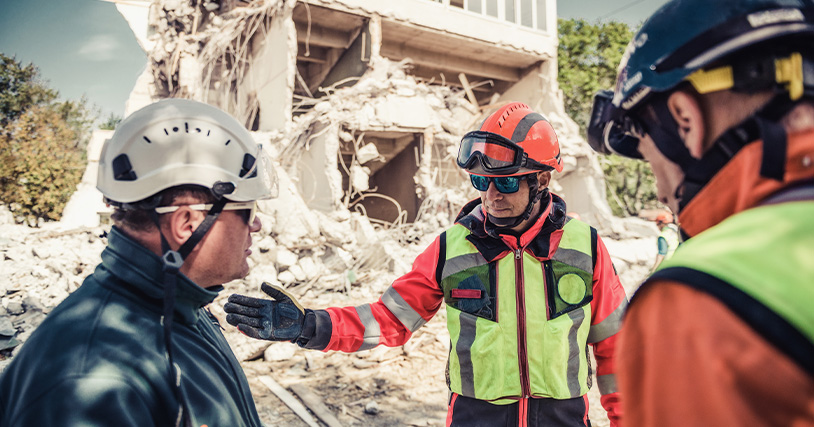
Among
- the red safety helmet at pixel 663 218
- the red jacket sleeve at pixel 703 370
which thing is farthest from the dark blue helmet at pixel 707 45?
the red safety helmet at pixel 663 218

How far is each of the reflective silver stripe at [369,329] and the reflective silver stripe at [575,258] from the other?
3.14 feet

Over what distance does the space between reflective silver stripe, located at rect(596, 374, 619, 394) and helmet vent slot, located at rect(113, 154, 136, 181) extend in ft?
7.07

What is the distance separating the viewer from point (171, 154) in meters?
1.46

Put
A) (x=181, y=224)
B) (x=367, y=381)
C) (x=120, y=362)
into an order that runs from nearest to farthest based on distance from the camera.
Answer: (x=120, y=362) → (x=181, y=224) → (x=367, y=381)

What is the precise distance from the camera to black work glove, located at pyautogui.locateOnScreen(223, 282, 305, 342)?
203 centimetres

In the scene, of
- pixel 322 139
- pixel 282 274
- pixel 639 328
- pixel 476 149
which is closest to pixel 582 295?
pixel 476 149

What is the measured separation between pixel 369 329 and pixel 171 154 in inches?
50.2

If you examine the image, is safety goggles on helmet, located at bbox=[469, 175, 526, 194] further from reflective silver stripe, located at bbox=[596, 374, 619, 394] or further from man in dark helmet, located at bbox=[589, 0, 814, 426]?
man in dark helmet, located at bbox=[589, 0, 814, 426]

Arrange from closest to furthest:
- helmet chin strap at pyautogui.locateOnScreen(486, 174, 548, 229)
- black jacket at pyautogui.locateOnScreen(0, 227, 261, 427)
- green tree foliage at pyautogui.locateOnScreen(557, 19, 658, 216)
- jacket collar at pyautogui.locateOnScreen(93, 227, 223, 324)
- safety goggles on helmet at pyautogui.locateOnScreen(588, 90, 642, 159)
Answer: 1. black jacket at pyautogui.locateOnScreen(0, 227, 261, 427)
2. safety goggles on helmet at pyautogui.locateOnScreen(588, 90, 642, 159)
3. jacket collar at pyautogui.locateOnScreen(93, 227, 223, 324)
4. helmet chin strap at pyautogui.locateOnScreen(486, 174, 548, 229)
5. green tree foliage at pyautogui.locateOnScreen(557, 19, 658, 216)

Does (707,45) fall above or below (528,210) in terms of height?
above

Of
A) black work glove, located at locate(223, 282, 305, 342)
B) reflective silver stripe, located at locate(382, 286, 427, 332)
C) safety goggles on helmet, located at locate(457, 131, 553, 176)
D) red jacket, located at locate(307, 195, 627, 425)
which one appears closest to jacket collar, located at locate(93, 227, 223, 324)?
black work glove, located at locate(223, 282, 305, 342)

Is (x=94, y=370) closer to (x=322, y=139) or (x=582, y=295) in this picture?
(x=582, y=295)

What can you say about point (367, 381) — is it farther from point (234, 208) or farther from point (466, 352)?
point (234, 208)

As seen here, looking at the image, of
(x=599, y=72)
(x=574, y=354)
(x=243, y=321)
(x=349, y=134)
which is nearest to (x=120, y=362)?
(x=243, y=321)
